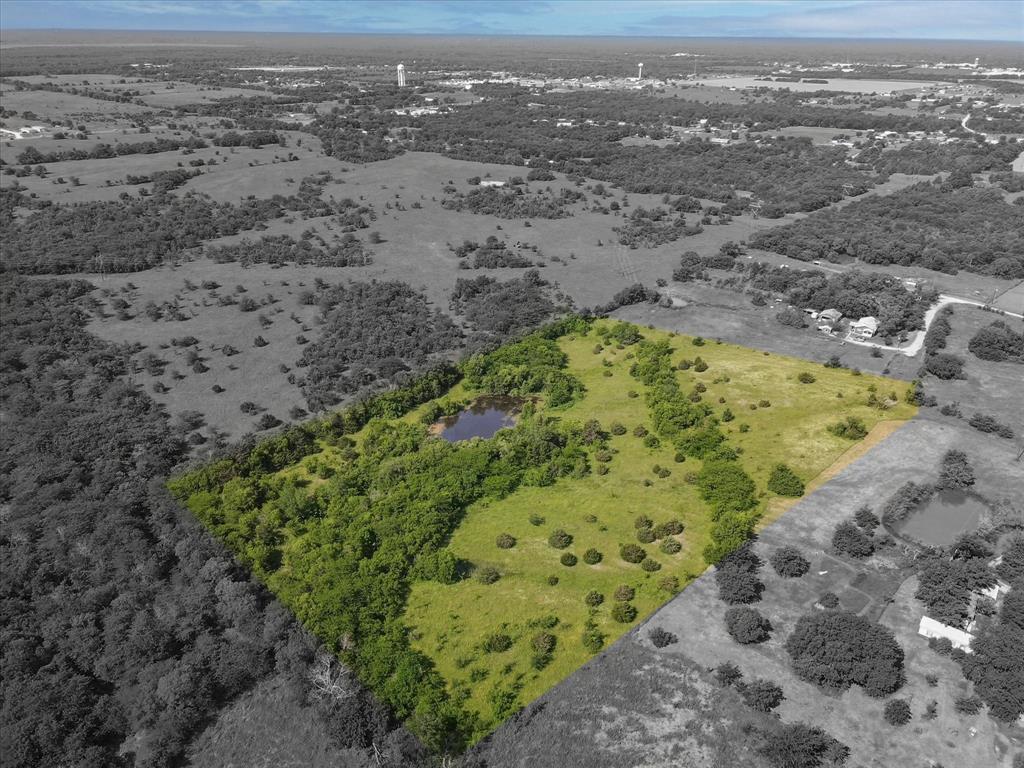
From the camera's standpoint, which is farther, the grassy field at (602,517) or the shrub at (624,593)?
the shrub at (624,593)

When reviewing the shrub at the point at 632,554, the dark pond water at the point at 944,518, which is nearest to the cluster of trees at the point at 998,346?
the dark pond water at the point at 944,518

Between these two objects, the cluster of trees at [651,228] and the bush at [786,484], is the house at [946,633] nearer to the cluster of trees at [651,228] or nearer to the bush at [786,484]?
the bush at [786,484]

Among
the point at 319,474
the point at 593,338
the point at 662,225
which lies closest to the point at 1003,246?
the point at 662,225

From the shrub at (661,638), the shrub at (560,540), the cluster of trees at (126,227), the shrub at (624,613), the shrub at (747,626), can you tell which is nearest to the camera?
the shrub at (747,626)

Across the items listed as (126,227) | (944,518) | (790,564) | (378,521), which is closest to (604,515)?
(790,564)

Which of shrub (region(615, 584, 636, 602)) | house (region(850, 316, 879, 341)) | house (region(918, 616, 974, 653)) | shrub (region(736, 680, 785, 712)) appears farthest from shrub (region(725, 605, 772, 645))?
house (region(850, 316, 879, 341))

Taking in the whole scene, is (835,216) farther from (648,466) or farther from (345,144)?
(345,144)

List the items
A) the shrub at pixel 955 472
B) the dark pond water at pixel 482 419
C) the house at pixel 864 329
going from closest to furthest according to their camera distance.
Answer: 1. the shrub at pixel 955 472
2. the dark pond water at pixel 482 419
3. the house at pixel 864 329
